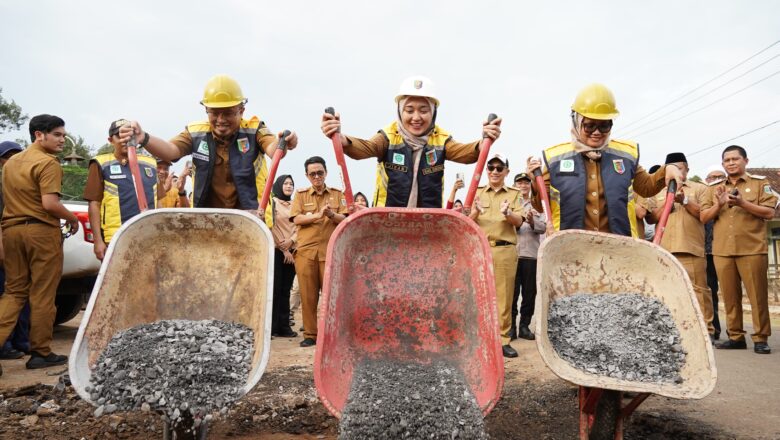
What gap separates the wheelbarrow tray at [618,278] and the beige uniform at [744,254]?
3240mm

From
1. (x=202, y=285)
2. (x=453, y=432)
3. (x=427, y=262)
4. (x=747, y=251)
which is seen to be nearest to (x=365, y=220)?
(x=427, y=262)

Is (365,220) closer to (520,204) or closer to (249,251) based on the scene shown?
(249,251)

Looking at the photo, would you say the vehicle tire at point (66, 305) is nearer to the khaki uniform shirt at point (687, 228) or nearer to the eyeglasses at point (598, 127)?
the eyeglasses at point (598, 127)

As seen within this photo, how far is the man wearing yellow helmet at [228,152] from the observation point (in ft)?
11.3

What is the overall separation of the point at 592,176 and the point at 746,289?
3.07 meters

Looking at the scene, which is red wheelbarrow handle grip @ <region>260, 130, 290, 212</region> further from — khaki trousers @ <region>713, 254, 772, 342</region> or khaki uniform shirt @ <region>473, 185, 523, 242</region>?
khaki trousers @ <region>713, 254, 772, 342</region>

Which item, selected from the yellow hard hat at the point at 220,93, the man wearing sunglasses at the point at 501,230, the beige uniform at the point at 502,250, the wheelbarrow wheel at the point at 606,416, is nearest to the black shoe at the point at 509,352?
the man wearing sunglasses at the point at 501,230

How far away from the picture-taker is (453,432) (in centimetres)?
202

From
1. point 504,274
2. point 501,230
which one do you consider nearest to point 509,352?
point 504,274

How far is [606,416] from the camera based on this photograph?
246cm

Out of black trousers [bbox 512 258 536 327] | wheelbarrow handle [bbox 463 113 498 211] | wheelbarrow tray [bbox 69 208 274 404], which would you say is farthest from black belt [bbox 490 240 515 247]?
wheelbarrow tray [bbox 69 208 274 404]

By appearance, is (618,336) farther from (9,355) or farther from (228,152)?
(9,355)

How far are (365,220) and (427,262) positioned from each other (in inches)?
16.3

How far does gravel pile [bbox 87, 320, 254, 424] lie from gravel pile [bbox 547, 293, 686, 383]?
58.9 inches
